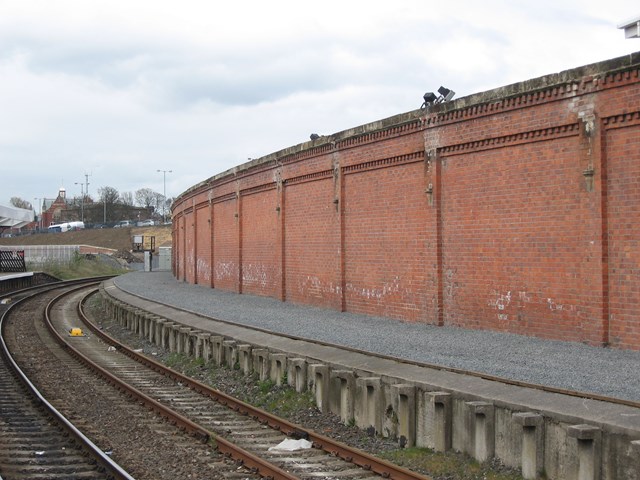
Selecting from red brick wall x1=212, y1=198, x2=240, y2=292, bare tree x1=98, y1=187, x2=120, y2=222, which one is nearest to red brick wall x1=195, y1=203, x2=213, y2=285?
red brick wall x1=212, y1=198, x2=240, y2=292

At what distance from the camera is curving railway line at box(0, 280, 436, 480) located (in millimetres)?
8688

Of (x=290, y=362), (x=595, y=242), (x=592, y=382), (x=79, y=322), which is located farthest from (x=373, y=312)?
(x=79, y=322)

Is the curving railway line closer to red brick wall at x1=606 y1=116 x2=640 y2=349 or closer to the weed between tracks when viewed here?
the weed between tracks

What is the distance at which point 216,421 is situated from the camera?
11.6 m

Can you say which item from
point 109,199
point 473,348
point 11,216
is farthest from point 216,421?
point 109,199

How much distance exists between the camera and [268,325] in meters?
17.7

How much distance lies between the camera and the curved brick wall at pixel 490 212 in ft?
39.9

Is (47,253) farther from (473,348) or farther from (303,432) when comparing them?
(303,432)

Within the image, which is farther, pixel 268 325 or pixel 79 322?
pixel 79 322

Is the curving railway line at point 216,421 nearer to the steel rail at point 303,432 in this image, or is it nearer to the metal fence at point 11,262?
the steel rail at point 303,432

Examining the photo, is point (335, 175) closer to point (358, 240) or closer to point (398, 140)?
point (358, 240)

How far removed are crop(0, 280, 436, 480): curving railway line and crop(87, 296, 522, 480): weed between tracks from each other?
1.75 ft

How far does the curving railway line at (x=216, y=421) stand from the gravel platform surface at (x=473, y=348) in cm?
251

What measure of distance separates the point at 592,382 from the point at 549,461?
2287mm
